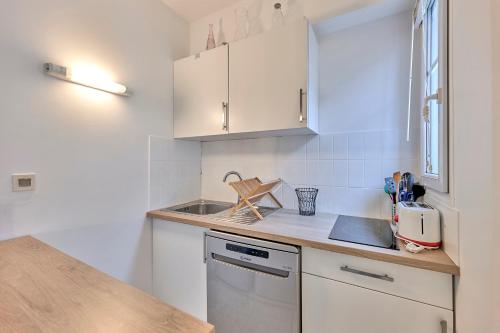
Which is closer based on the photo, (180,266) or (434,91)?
(434,91)

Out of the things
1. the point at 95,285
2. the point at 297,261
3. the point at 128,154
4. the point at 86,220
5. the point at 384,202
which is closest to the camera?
the point at 95,285

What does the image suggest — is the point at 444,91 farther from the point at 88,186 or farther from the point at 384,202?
the point at 88,186

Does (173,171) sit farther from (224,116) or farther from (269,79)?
(269,79)

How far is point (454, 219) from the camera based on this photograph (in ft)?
2.68

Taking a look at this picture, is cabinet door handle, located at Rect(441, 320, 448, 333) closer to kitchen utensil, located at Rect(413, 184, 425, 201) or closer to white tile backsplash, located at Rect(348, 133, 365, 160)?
kitchen utensil, located at Rect(413, 184, 425, 201)

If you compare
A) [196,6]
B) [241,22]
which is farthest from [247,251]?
[196,6]

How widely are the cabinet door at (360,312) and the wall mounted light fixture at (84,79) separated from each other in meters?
1.52

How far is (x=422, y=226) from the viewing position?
0.94 m

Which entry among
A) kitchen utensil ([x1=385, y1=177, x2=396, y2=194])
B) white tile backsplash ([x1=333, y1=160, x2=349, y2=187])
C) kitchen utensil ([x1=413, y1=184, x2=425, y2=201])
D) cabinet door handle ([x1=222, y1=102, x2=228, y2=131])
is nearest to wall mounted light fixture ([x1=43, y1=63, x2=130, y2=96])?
cabinet door handle ([x1=222, y1=102, x2=228, y2=131])

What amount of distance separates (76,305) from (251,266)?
0.81 metres

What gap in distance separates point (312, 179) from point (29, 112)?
1660mm

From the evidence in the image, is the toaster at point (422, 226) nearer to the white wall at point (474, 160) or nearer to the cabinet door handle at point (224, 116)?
the white wall at point (474, 160)

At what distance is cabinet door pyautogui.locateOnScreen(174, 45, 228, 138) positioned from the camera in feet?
5.25

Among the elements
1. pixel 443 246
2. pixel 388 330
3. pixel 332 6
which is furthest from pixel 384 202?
pixel 332 6
